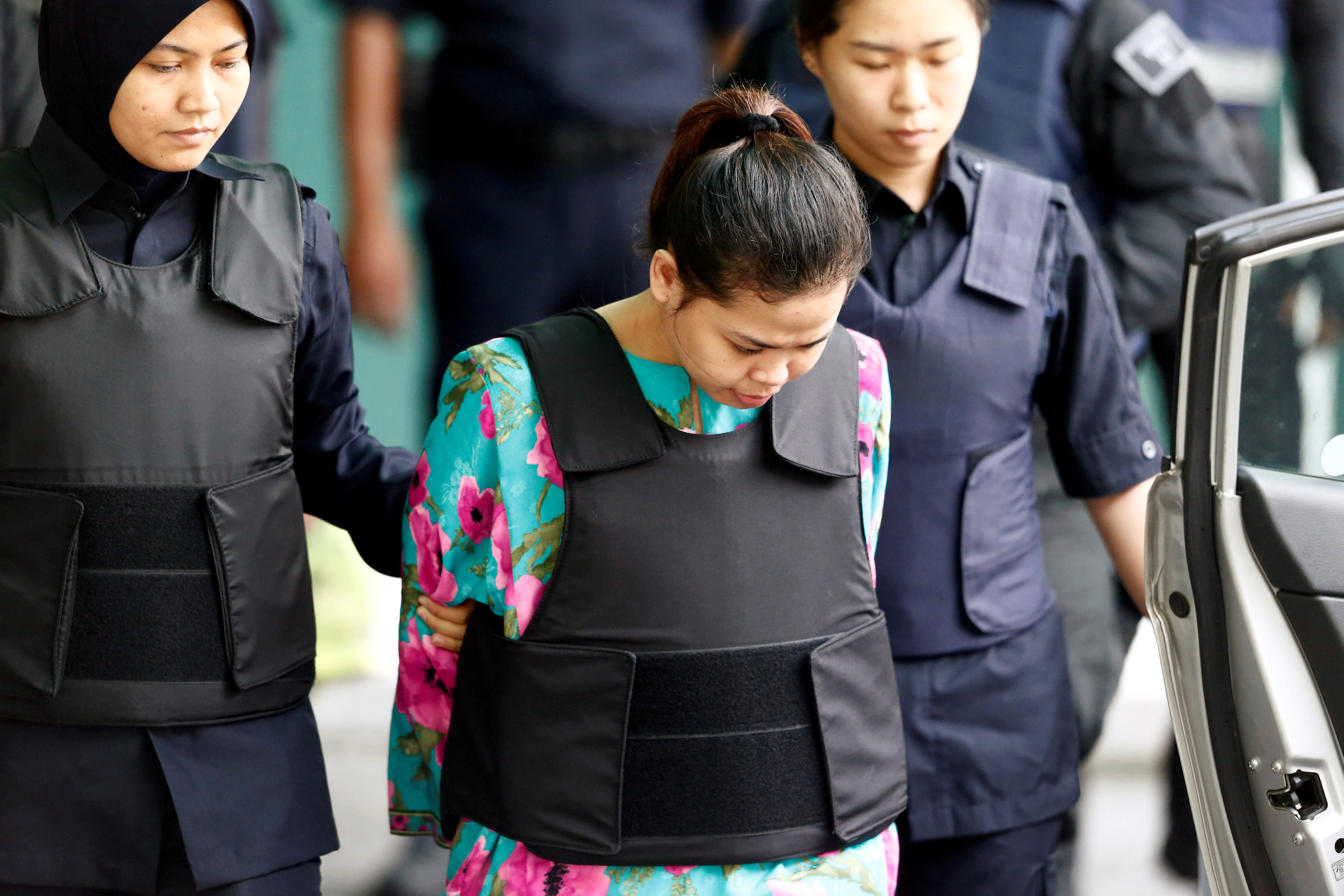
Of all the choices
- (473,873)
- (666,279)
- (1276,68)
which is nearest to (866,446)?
(666,279)

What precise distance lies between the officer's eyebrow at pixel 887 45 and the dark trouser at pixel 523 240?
1344 millimetres

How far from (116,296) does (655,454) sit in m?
0.65

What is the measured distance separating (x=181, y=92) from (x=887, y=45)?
0.92 meters

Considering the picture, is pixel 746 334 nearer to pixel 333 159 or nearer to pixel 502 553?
pixel 502 553

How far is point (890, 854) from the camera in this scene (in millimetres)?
1736

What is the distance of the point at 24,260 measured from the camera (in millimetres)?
1683

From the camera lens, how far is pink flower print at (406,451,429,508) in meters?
1.70

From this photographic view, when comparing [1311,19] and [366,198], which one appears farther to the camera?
[366,198]

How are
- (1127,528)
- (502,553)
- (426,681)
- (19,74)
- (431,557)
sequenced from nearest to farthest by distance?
1. (502,553)
2. (431,557)
3. (426,681)
4. (1127,528)
5. (19,74)

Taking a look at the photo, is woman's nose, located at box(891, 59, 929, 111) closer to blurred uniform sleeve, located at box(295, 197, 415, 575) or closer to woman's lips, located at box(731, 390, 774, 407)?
woman's lips, located at box(731, 390, 774, 407)

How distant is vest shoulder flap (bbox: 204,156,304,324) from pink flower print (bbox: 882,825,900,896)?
94 cm

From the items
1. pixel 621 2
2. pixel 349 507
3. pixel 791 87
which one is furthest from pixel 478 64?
pixel 349 507

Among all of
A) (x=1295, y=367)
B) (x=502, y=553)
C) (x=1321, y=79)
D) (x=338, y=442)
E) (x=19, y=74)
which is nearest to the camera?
(x=502, y=553)

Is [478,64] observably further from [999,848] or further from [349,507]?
[999,848]
